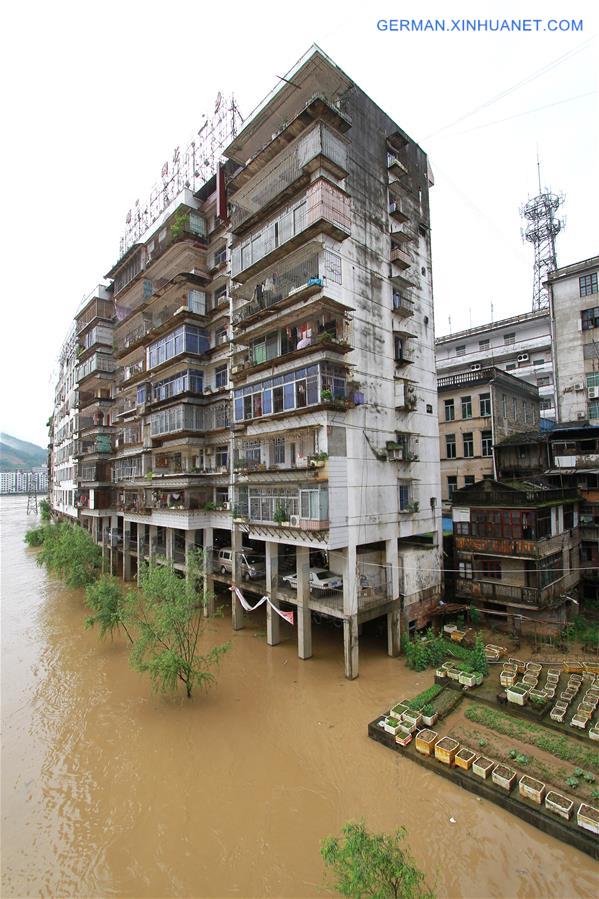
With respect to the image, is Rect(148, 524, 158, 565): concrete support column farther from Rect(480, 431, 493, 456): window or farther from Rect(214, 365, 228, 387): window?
Rect(480, 431, 493, 456): window

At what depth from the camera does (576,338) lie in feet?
113

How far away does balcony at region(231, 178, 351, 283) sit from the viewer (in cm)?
2059

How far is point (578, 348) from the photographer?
113ft

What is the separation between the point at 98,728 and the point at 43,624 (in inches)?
640

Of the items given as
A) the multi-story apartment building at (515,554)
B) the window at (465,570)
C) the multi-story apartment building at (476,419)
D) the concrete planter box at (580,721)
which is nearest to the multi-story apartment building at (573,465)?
the multi-story apartment building at (476,419)

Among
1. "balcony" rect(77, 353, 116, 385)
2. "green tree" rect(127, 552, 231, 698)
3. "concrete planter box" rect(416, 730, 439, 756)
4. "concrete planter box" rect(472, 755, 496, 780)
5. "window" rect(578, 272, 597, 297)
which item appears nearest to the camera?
"concrete planter box" rect(472, 755, 496, 780)

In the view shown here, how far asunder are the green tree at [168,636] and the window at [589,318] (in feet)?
114

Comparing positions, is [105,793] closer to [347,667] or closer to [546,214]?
[347,667]

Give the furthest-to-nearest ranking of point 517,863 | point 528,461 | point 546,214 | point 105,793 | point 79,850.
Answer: point 546,214, point 528,461, point 105,793, point 79,850, point 517,863

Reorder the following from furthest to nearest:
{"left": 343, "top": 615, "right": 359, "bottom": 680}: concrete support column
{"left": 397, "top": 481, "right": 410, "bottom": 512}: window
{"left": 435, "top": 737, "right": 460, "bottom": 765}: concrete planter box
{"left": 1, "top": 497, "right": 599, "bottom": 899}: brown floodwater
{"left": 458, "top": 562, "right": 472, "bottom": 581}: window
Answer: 1. {"left": 458, "top": 562, "right": 472, "bottom": 581}: window
2. {"left": 397, "top": 481, "right": 410, "bottom": 512}: window
3. {"left": 343, "top": 615, "right": 359, "bottom": 680}: concrete support column
4. {"left": 435, "top": 737, "right": 460, "bottom": 765}: concrete planter box
5. {"left": 1, "top": 497, "right": 599, "bottom": 899}: brown floodwater

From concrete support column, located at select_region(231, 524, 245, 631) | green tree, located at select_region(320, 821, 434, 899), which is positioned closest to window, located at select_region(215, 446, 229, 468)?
concrete support column, located at select_region(231, 524, 245, 631)

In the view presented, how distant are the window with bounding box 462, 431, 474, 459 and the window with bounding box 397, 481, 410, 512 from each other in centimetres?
1355

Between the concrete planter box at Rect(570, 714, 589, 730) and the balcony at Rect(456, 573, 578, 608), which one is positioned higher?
the balcony at Rect(456, 573, 578, 608)

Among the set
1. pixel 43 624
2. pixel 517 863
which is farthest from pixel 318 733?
pixel 43 624
